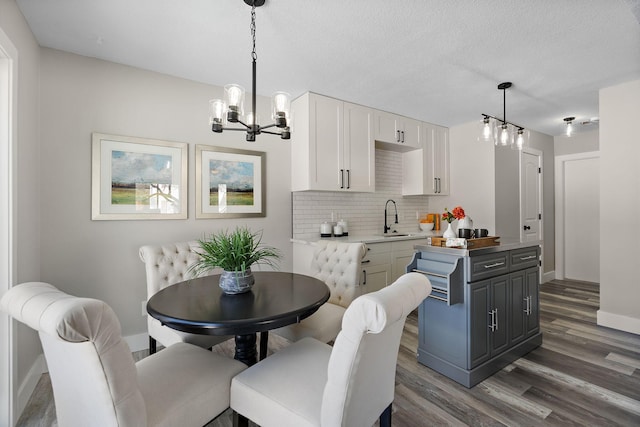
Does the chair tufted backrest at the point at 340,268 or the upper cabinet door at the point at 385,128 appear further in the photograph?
the upper cabinet door at the point at 385,128

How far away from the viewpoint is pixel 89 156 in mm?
2520

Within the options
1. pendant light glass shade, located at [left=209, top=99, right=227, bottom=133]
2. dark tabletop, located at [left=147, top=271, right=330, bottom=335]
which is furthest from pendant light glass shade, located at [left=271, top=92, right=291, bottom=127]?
dark tabletop, located at [left=147, top=271, right=330, bottom=335]

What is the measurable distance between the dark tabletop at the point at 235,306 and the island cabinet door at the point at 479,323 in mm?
1107

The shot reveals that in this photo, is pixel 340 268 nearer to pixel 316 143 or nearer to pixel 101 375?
pixel 316 143

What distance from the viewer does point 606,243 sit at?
3287 millimetres

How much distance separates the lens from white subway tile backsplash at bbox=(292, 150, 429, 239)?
3703 millimetres

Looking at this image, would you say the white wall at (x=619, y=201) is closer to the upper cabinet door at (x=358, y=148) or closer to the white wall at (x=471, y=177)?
the white wall at (x=471, y=177)

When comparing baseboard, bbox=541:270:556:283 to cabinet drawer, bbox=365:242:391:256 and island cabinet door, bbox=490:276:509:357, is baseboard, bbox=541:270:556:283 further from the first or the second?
island cabinet door, bbox=490:276:509:357

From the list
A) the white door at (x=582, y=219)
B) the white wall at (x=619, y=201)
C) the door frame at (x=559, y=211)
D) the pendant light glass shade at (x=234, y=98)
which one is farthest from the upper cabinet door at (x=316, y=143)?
the white door at (x=582, y=219)

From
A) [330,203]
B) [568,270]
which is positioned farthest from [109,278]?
[568,270]

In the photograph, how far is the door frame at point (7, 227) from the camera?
1.74 meters

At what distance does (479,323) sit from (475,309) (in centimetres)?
12

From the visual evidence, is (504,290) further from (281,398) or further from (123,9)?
(123,9)

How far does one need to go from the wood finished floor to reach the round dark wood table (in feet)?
2.58
